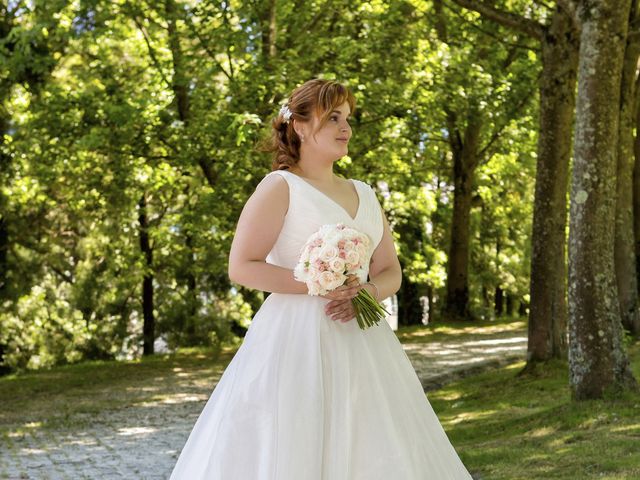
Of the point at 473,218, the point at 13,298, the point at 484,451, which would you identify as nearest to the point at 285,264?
the point at 484,451

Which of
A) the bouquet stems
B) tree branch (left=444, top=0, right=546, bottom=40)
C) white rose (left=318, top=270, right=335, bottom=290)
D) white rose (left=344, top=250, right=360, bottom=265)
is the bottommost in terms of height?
the bouquet stems

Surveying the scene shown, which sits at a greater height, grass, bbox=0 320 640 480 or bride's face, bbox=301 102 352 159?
bride's face, bbox=301 102 352 159

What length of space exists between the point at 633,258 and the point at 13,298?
1324 cm

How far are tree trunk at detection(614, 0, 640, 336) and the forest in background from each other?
0.04 m

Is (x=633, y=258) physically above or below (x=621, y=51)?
below

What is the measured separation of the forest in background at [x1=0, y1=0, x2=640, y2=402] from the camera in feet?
42.9

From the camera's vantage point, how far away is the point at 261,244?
→ 4.37 meters

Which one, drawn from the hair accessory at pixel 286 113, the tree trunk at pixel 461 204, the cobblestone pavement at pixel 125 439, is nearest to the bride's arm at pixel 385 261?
the hair accessory at pixel 286 113

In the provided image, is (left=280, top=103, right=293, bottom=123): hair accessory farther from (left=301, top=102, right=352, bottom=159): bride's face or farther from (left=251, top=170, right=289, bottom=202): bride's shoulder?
(left=251, top=170, right=289, bottom=202): bride's shoulder

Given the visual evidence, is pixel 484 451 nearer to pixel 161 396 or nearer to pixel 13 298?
pixel 161 396

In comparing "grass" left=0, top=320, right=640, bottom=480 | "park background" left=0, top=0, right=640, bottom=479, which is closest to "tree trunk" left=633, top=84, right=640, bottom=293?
"park background" left=0, top=0, right=640, bottom=479

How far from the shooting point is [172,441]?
1136 centimetres

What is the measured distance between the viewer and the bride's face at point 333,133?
4.47m

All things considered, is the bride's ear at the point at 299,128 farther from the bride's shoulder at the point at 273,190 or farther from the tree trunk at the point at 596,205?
the tree trunk at the point at 596,205
